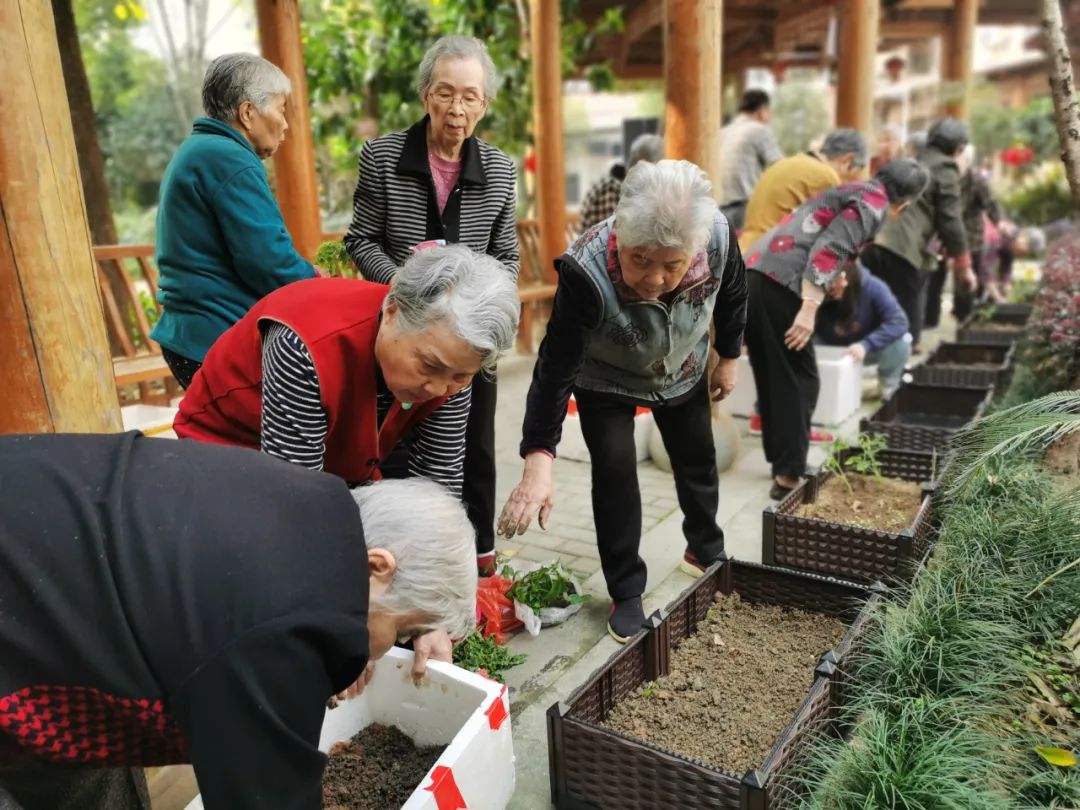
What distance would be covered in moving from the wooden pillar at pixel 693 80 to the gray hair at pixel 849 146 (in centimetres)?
82

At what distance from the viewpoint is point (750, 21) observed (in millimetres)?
10852

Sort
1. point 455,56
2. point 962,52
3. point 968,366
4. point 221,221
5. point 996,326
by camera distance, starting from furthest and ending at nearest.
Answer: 1. point 962,52
2. point 996,326
3. point 968,366
4. point 455,56
5. point 221,221

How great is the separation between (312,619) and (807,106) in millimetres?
30917

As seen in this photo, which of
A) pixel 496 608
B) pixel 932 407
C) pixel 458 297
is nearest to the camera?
pixel 458 297

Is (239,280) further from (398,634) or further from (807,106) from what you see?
(807,106)

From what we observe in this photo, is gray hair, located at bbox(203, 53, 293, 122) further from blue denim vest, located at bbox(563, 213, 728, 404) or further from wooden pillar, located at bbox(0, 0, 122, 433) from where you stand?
blue denim vest, located at bbox(563, 213, 728, 404)

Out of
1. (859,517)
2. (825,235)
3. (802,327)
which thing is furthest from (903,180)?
(859,517)

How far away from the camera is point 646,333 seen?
8.91ft

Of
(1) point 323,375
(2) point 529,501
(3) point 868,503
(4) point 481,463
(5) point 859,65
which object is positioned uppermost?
(5) point 859,65

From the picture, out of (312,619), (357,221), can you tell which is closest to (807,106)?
(357,221)

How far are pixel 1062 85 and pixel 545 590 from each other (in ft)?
9.06

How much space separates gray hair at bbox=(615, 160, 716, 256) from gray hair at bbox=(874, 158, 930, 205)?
7.51 feet

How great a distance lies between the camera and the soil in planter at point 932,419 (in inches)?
199

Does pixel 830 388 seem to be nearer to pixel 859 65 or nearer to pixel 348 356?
pixel 859 65
